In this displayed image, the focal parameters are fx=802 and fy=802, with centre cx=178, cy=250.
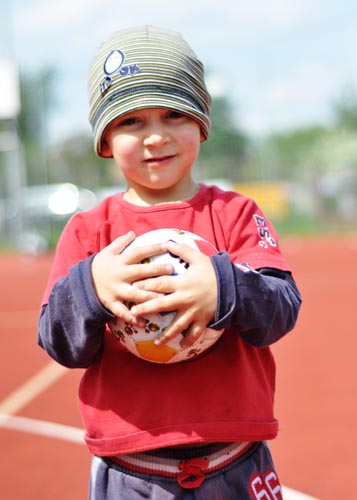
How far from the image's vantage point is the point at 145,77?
6.23 ft

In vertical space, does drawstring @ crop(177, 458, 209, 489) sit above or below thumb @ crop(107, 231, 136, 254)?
below

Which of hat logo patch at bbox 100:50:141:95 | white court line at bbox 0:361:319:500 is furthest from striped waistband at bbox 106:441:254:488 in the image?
white court line at bbox 0:361:319:500

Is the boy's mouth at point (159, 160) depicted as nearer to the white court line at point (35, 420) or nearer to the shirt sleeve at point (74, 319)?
the shirt sleeve at point (74, 319)

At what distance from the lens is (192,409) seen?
1863 millimetres

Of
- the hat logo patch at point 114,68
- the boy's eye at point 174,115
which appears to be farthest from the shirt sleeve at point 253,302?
the hat logo patch at point 114,68

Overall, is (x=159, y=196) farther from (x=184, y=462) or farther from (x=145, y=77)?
(x=184, y=462)

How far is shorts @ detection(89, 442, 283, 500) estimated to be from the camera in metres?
1.91

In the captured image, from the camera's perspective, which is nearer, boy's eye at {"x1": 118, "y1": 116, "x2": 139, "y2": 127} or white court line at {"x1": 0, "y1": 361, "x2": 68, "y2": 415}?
boy's eye at {"x1": 118, "y1": 116, "x2": 139, "y2": 127}

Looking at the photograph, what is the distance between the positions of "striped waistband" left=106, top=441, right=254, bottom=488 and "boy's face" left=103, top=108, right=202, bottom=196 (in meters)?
0.65

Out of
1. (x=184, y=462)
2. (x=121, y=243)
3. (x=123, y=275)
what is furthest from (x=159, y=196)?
(x=184, y=462)

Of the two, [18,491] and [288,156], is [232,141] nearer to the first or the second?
[288,156]

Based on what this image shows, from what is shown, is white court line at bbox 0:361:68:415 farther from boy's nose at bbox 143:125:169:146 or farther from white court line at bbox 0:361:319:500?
boy's nose at bbox 143:125:169:146

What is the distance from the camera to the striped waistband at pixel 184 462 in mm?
1908

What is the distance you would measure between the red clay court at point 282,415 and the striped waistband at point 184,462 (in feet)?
6.51
